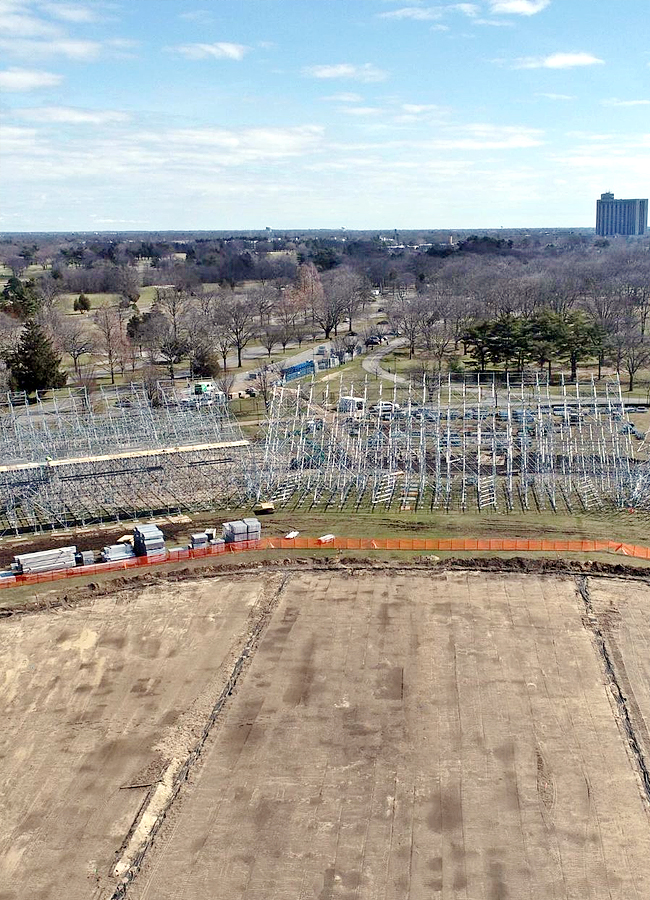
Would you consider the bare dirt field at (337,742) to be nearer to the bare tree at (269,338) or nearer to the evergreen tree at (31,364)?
the evergreen tree at (31,364)

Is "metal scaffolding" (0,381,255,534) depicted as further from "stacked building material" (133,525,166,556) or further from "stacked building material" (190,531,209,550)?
"stacked building material" (190,531,209,550)

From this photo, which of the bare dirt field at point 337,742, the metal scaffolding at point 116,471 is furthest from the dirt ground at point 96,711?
the metal scaffolding at point 116,471

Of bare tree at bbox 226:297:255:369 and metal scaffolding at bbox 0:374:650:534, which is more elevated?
bare tree at bbox 226:297:255:369

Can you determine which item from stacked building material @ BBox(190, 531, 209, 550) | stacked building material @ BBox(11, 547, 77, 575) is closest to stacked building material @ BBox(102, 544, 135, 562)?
stacked building material @ BBox(11, 547, 77, 575)

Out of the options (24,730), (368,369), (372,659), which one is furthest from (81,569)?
(368,369)

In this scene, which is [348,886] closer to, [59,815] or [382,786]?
[382,786]

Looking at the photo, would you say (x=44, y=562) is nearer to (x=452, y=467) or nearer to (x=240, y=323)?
(x=452, y=467)

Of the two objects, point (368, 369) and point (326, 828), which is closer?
point (326, 828)
